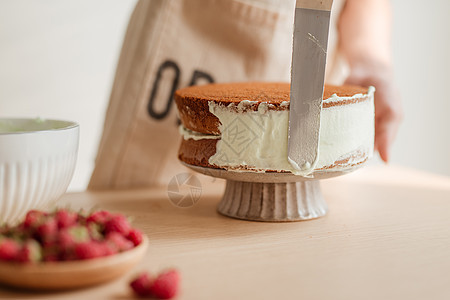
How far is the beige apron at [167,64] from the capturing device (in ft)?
2.99

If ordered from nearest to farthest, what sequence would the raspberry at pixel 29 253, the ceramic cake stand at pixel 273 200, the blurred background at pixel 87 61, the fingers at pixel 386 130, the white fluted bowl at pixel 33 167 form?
the raspberry at pixel 29 253 < the white fluted bowl at pixel 33 167 < the ceramic cake stand at pixel 273 200 < the fingers at pixel 386 130 < the blurred background at pixel 87 61

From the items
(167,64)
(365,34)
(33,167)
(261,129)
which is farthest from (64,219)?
(365,34)

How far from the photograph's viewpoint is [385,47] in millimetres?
1021

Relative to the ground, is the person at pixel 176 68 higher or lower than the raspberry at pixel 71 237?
higher

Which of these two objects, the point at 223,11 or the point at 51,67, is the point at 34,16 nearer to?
the point at 51,67

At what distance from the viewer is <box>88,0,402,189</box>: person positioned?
91 centimetres

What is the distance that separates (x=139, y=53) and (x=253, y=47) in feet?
0.67

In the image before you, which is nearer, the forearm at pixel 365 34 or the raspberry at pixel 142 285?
the raspberry at pixel 142 285

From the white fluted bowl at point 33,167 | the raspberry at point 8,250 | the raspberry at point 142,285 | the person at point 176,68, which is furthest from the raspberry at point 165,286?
the person at point 176,68

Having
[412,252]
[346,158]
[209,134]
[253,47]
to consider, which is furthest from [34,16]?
[412,252]

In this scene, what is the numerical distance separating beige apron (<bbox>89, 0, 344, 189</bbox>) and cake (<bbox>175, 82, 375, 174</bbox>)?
25 cm

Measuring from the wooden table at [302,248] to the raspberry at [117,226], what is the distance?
0.05 m

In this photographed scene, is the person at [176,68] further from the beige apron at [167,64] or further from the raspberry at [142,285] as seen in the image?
the raspberry at [142,285]

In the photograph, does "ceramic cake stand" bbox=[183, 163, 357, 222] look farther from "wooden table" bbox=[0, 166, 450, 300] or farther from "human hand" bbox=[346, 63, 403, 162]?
"human hand" bbox=[346, 63, 403, 162]
